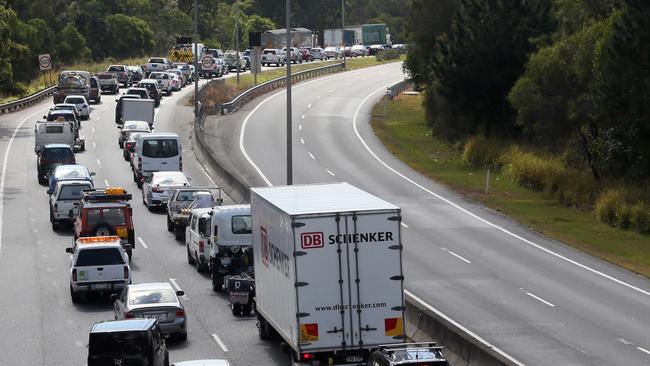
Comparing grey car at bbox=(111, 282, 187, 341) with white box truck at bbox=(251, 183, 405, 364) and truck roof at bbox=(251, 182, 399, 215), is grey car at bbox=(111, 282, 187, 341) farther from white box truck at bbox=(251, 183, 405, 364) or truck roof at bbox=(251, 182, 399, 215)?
white box truck at bbox=(251, 183, 405, 364)

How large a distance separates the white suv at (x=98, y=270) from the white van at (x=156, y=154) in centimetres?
2071

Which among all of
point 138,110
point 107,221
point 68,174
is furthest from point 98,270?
point 138,110

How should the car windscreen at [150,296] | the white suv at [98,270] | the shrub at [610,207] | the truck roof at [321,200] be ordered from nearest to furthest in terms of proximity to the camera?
the truck roof at [321,200]
the car windscreen at [150,296]
the white suv at [98,270]
the shrub at [610,207]

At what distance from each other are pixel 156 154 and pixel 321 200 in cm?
3114

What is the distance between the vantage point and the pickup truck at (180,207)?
43812mm

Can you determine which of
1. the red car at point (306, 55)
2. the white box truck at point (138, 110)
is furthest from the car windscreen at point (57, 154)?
the red car at point (306, 55)

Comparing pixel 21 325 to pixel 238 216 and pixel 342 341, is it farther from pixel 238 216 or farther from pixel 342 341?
pixel 342 341

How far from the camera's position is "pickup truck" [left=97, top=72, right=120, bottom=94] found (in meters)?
97.1

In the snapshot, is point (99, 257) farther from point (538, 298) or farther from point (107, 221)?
point (538, 298)

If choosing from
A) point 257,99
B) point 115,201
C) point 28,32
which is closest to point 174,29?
point 28,32

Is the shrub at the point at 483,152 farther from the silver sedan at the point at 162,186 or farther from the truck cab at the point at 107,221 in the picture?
the truck cab at the point at 107,221

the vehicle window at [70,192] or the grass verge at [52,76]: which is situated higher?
the vehicle window at [70,192]

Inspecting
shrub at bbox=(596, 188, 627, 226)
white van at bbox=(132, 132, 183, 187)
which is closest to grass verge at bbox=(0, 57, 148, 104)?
white van at bbox=(132, 132, 183, 187)

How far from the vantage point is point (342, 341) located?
22.5 m
